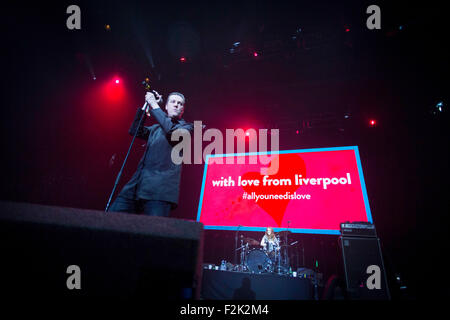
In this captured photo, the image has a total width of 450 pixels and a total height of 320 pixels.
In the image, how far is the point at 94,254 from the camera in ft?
2.43

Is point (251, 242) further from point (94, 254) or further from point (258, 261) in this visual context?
point (94, 254)

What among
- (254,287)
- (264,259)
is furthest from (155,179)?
(264,259)

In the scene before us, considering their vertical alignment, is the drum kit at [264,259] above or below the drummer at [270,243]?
below

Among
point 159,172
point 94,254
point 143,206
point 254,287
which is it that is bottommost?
point 254,287

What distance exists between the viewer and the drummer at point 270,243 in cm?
472

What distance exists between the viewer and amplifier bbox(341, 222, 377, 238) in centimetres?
314

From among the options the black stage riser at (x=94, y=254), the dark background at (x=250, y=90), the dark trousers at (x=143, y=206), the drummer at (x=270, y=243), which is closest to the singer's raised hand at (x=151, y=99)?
the dark trousers at (x=143, y=206)

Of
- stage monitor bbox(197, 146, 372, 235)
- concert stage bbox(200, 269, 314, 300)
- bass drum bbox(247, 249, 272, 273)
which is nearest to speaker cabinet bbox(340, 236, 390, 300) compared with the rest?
concert stage bbox(200, 269, 314, 300)

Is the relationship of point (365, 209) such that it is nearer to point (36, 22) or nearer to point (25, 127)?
point (25, 127)

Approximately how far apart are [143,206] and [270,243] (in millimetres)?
3961

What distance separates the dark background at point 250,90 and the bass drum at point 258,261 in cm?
97

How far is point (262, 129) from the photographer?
620cm

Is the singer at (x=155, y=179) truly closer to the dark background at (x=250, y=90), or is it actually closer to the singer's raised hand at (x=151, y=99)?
the singer's raised hand at (x=151, y=99)

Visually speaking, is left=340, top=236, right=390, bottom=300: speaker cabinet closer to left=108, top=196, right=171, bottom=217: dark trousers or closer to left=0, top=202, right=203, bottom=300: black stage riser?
left=108, top=196, right=171, bottom=217: dark trousers
